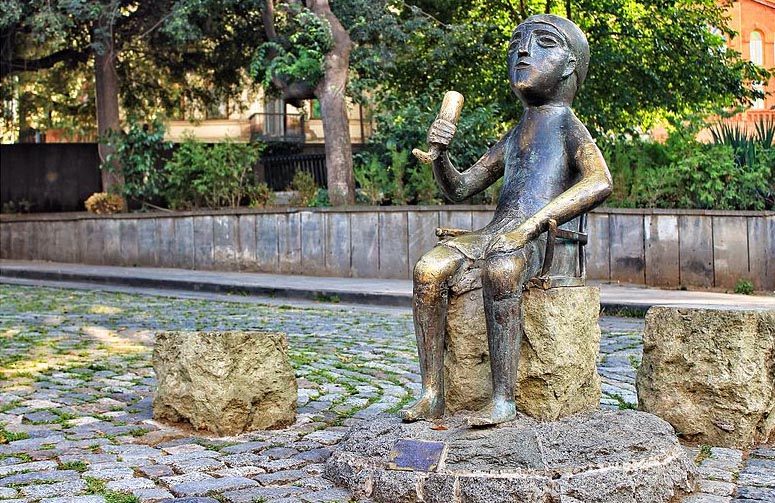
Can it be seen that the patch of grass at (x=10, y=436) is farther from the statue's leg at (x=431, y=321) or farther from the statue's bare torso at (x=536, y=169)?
the statue's bare torso at (x=536, y=169)

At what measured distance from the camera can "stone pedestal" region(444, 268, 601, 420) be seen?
4.76 m

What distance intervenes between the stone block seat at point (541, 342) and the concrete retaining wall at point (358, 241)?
869 centimetres

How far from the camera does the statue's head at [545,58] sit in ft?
16.6

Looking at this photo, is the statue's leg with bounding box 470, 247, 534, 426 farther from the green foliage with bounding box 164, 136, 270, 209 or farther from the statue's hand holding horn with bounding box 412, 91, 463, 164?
the green foliage with bounding box 164, 136, 270, 209

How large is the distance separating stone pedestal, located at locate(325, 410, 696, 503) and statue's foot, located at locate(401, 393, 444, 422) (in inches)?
2.6

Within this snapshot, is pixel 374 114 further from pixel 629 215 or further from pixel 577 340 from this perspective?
pixel 577 340

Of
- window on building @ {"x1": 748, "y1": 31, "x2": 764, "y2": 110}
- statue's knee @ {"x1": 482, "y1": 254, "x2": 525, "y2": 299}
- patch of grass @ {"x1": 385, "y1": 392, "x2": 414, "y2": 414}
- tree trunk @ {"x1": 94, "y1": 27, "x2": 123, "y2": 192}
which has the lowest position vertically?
Answer: patch of grass @ {"x1": 385, "y1": 392, "x2": 414, "y2": 414}

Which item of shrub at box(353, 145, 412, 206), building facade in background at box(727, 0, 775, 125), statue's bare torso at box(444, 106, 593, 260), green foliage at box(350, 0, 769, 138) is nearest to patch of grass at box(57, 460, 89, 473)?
statue's bare torso at box(444, 106, 593, 260)

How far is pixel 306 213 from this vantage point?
16.4 meters

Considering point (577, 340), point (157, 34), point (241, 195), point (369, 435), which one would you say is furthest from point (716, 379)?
point (157, 34)

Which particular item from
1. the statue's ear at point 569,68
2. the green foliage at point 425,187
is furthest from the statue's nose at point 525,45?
the green foliage at point 425,187

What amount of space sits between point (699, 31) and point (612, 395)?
610 inches

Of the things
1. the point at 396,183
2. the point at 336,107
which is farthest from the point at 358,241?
the point at 336,107

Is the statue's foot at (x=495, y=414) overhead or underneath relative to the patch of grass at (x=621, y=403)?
overhead
